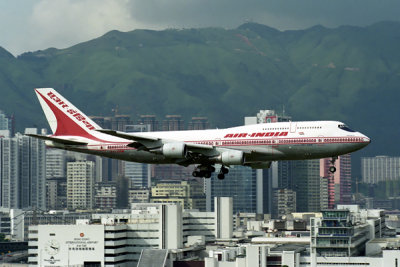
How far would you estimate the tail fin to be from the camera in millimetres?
117812

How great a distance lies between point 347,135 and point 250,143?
1139 cm

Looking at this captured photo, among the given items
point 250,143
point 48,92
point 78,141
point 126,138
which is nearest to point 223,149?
point 250,143

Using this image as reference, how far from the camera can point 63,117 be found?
119 metres

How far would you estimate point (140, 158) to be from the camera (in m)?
114

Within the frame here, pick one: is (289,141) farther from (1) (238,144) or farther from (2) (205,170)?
(2) (205,170)

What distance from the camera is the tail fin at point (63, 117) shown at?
117812 mm

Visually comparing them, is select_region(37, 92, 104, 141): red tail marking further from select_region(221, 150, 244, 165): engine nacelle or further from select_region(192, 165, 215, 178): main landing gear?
select_region(221, 150, 244, 165): engine nacelle

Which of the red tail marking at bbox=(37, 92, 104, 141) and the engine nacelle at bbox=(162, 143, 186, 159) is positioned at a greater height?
the red tail marking at bbox=(37, 92, 104, 141)

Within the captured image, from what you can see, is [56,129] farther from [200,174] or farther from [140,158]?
[200,174]

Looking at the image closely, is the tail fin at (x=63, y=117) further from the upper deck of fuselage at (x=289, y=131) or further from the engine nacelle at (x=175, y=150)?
the upper deck of fuselage at (x=289, y=131)

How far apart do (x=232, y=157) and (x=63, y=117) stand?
2633 cm

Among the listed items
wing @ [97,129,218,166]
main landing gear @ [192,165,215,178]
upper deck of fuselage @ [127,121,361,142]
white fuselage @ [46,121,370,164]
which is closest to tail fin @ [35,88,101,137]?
wing @ [97,129,218,166]

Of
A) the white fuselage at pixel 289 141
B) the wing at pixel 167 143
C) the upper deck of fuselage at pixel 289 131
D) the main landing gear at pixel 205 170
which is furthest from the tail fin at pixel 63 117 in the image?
the upper deck of fuselage at pixel 289 131

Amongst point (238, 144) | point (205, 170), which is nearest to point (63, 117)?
point (205, 170)
